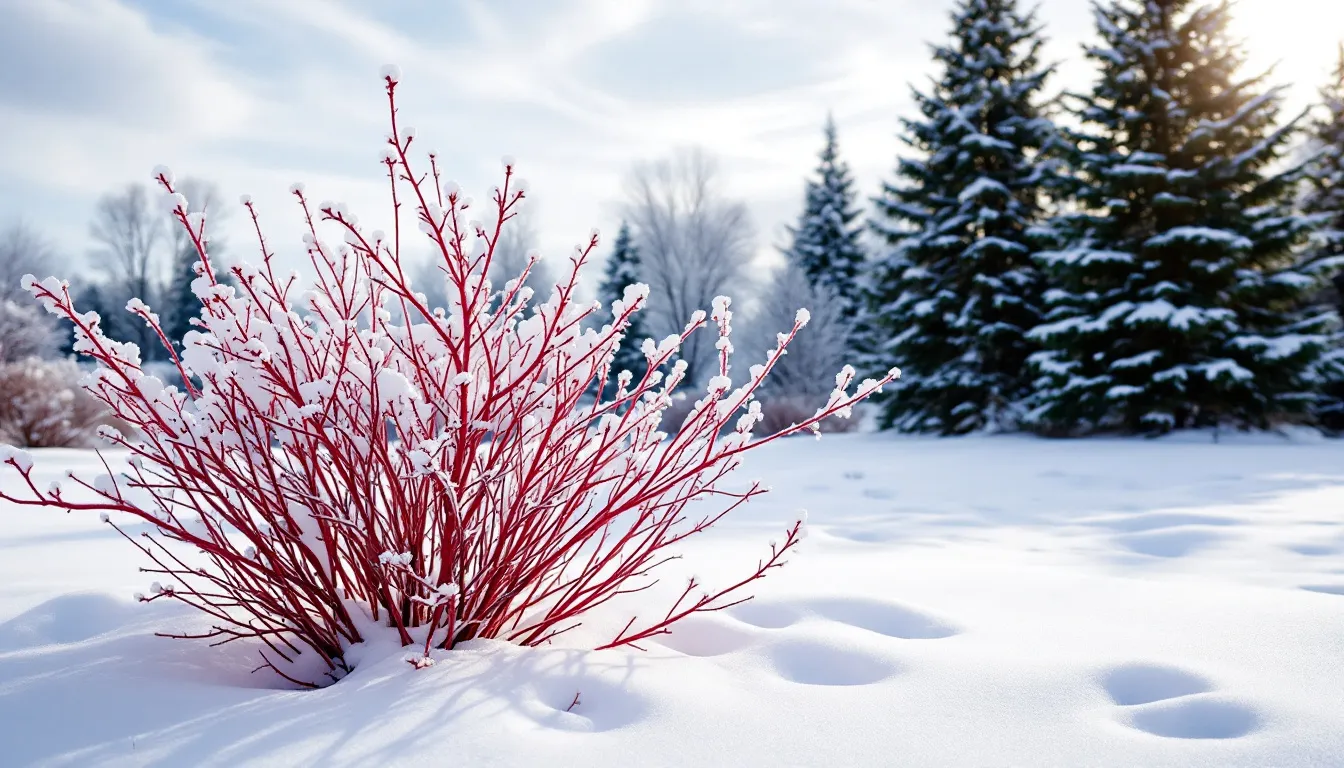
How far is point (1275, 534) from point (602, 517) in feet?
9.29

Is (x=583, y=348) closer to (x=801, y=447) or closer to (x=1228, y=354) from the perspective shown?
(x=801, y=447)

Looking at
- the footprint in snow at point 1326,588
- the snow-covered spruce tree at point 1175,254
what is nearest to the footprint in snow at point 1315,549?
the footprint in snow at point 1326,588

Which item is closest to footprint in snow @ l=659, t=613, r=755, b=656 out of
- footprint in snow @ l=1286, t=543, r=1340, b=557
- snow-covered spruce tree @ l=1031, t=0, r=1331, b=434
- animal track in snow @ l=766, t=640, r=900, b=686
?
animal track in snow @ l=766, t=640, r=900, b=686

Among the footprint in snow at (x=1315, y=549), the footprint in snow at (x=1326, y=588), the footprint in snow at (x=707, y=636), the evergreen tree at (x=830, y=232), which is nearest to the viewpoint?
the footprint in snow at (x=707, y=636)

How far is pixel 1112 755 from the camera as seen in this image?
3.61ft

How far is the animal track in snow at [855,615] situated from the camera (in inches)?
68.6

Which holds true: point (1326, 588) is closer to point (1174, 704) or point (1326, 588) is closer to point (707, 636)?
point (1174, 704)

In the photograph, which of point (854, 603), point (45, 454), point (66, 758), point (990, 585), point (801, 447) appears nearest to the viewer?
point (66, 758)

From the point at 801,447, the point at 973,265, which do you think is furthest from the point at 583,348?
the point at 973,265

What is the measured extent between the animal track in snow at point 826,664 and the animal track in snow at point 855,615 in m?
0.22

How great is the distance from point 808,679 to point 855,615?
0.41m

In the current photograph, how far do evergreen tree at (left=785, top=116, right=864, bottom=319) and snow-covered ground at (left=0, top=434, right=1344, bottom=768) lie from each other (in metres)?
20.2

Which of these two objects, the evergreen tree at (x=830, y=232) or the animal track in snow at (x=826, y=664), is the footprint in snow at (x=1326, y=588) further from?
the evergreen tree at (x=830, y=232)

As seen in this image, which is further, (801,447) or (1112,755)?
(801,447)
